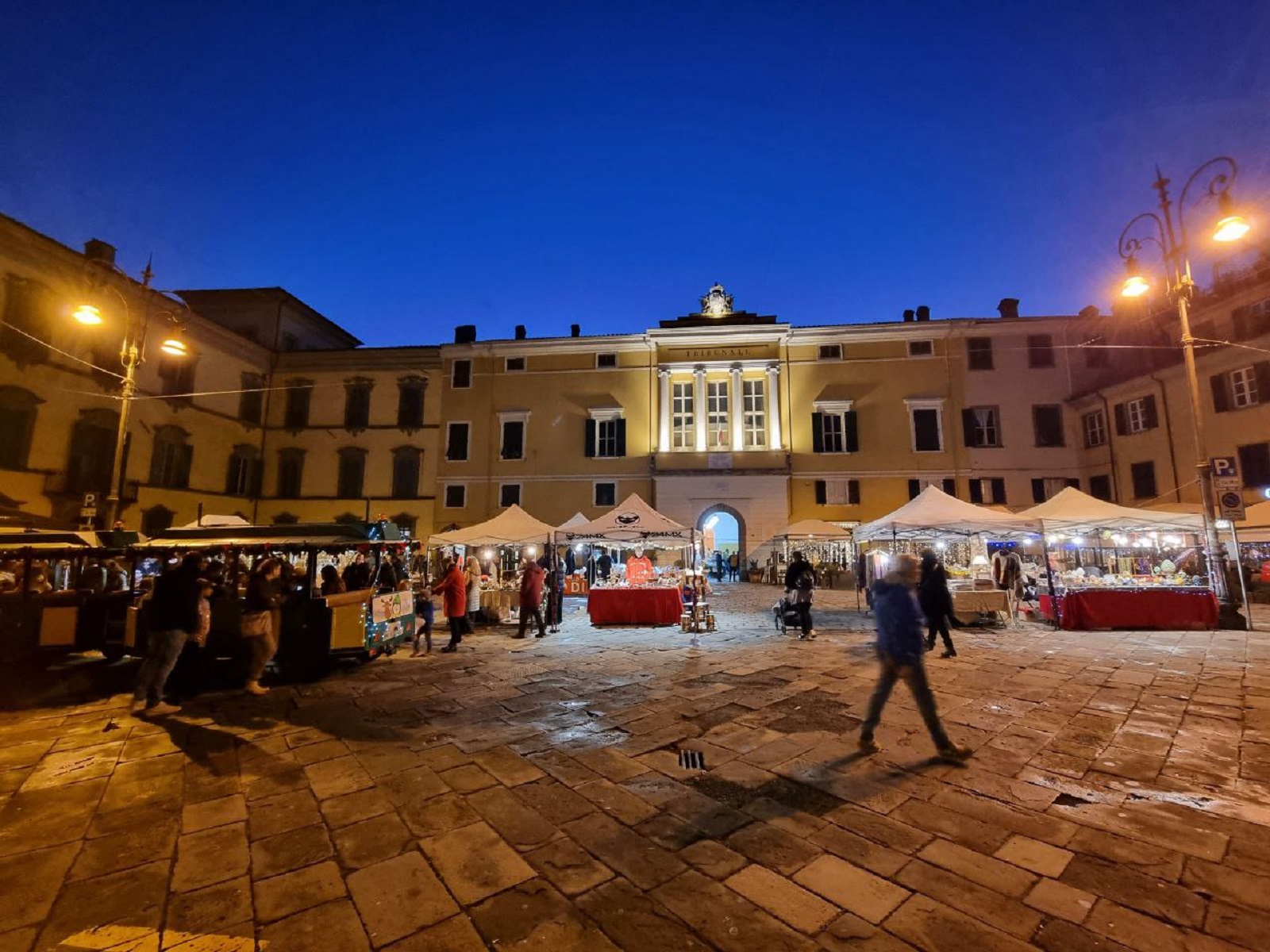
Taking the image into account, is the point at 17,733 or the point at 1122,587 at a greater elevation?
the point at 1122,587

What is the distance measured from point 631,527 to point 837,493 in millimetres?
15378

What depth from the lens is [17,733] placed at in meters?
5.50

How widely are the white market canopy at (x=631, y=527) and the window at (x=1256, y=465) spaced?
732 inches

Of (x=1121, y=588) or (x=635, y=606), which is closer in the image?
(x=1121, y=588)

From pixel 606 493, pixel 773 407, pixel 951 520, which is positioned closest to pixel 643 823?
pixel 951 520

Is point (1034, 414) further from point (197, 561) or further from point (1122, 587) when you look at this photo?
point (197, 561)

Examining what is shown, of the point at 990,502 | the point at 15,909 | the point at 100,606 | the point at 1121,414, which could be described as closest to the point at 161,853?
the point at 15,909

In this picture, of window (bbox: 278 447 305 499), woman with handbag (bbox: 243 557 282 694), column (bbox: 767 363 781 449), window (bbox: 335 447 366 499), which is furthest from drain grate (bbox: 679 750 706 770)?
window (bbox: 278 447 305 499)

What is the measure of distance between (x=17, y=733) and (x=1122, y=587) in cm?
1718

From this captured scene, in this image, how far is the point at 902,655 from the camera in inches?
176

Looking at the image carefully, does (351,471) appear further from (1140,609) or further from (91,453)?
(1140,609)

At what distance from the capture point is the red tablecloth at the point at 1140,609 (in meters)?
10.6

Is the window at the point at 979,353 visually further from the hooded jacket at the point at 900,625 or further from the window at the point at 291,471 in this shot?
the window at the point at 291,471

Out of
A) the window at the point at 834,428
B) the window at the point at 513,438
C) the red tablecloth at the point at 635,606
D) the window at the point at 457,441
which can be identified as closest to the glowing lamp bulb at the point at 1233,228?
the red tablecloth at the point at 635,606
